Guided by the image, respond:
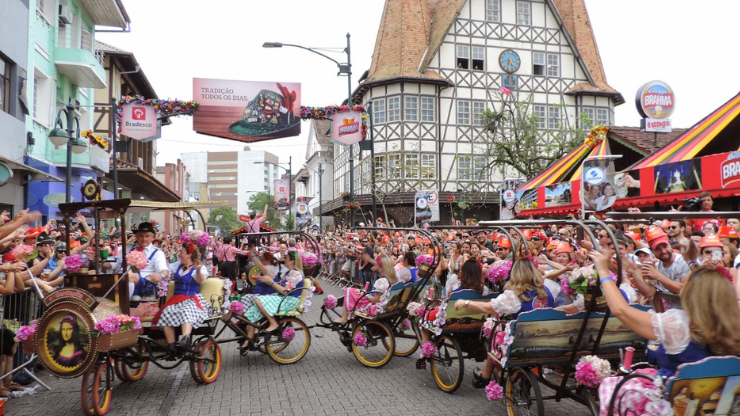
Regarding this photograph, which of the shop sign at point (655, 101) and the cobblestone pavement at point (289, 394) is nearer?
the cobblestone pavement at point (289, 394)

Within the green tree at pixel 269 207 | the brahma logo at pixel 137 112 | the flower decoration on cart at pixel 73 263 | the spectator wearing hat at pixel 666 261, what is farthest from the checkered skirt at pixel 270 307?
the green tree at pixel 269 207

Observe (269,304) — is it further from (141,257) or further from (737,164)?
(737,164)

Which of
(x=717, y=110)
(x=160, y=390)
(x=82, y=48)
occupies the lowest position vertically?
(x=160, y=390)

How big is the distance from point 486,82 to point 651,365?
36.7 metres

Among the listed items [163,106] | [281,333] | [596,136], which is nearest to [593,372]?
[281,333]

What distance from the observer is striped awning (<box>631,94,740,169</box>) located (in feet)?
48.5

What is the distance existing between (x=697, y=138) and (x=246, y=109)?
14744 millimetres

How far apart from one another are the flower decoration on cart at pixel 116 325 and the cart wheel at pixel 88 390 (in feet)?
1.56

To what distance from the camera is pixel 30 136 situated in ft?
65.0

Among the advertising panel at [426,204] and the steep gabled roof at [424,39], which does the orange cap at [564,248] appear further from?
the steep gabled roof at [424,39]

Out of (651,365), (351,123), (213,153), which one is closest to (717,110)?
(351,123)

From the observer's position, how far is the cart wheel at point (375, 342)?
8625 millimetres

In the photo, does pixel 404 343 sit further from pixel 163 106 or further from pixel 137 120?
pixel 137 120

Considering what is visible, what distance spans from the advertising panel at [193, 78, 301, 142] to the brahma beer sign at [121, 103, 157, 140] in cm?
159
